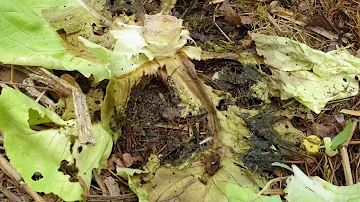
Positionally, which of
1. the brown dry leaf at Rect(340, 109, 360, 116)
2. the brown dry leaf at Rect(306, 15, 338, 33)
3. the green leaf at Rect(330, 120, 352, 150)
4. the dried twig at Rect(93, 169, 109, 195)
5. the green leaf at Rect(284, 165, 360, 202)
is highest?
the brown dry leaf at Rect(306, 15, 338, 33)

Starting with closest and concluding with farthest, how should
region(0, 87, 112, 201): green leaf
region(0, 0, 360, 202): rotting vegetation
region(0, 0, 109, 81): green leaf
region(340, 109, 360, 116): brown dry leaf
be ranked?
1. region(0, 87, 112, 201): green leaf
2. region(0, 0, 360, 202): rotting vegetation
3. region(0, 0, 109, 81): green leaf
4. region(340, 109, 360, 116): brown dry leaf

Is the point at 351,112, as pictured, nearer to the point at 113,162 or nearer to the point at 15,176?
the point at 113,162

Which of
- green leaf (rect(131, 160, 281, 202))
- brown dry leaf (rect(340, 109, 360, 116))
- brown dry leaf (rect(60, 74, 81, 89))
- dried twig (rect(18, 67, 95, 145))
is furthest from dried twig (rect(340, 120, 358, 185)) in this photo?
brown dry leaf (rect(60, 74, 81, 89))

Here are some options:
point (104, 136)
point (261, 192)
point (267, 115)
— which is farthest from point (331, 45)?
point (104, 136)

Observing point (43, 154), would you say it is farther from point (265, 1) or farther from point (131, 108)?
point (265, 1)

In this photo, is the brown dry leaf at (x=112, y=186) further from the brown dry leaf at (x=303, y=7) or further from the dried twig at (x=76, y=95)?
the brown dry leaf at (x=303, y=7)

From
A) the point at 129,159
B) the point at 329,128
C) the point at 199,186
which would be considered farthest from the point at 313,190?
the point at 129,159

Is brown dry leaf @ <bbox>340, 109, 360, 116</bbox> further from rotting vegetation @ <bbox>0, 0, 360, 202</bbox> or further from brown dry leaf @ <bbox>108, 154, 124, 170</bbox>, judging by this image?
brown dry leaf @ <bbox>108, 154, 124, 170</bbox>
